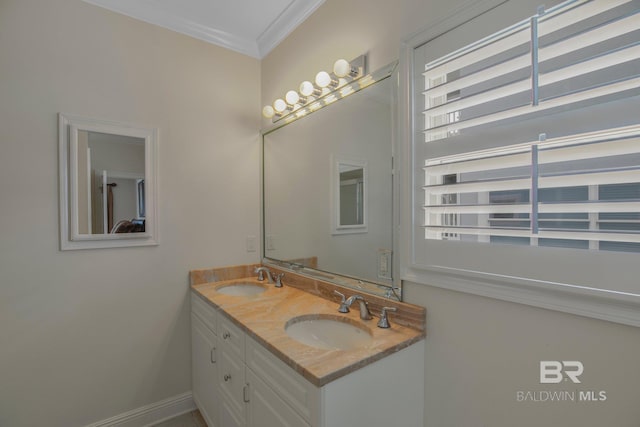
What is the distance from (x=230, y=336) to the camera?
56.5 inches

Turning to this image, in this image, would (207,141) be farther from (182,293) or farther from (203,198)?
(182,293)

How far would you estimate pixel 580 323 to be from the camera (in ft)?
2.65

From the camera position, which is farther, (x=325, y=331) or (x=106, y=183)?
(x=106, y=183)

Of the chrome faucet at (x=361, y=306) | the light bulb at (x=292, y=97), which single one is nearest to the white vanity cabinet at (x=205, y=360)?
the chrome faucet at (x=361, y=306)

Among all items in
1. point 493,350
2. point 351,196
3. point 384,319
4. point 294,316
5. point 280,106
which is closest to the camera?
point 493,350

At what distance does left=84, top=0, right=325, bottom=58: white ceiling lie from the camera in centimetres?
177

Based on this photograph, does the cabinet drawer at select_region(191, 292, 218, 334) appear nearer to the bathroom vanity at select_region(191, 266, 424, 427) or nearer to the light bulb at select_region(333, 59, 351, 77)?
the bathroom vanity at select_region(191, 266, 424, 427)

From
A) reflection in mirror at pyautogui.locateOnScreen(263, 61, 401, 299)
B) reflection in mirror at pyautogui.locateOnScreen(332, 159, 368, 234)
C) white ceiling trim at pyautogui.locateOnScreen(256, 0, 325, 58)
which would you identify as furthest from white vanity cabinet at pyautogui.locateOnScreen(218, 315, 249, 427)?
white ceiling trim at pyautogui.locateOnScreen(256, 0, 325, 58)

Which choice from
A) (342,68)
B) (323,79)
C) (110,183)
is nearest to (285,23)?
(323,79)

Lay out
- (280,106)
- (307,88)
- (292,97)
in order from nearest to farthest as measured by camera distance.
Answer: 1. (307,88)
2. (292,97)
3. (280,106)

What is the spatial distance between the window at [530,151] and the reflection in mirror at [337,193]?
18 cm

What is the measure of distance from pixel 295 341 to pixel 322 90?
4.39 ft

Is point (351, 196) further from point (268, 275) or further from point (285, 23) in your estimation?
point (285, 23)

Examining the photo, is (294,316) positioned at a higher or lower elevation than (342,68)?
lower
